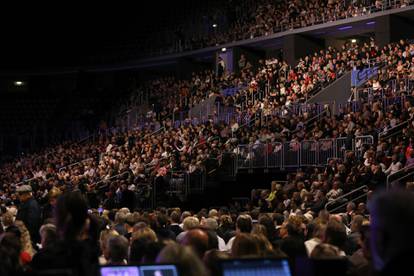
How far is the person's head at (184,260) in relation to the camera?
487cm

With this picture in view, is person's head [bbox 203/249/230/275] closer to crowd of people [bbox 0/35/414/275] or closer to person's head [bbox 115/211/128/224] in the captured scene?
crowd of people [bbox 0/35/414/275]

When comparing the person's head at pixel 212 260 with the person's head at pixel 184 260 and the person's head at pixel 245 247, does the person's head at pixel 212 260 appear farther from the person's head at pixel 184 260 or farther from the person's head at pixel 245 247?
the person's head at pixel 184 260

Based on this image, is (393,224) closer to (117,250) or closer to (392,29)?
(117,250)

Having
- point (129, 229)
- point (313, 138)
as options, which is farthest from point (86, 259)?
point (313, 138)

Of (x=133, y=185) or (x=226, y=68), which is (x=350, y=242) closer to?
(x=133, y=185)

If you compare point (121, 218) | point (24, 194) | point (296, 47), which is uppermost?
point (296, 47)

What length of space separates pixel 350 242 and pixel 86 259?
17.0 feet

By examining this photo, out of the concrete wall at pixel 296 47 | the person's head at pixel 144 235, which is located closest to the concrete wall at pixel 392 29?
the concrete wall at pixel 296 47

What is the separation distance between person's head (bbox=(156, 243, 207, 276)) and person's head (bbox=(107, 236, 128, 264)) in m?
2.18

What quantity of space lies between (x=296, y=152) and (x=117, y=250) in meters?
17.9

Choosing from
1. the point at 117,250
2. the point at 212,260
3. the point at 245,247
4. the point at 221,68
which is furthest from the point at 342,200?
the point at 221,68

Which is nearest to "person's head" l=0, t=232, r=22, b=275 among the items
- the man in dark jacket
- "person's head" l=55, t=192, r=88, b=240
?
"person's head" l=55, t=192, r=88, b=240

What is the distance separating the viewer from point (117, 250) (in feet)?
23.9

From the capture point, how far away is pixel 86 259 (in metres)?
5.12
